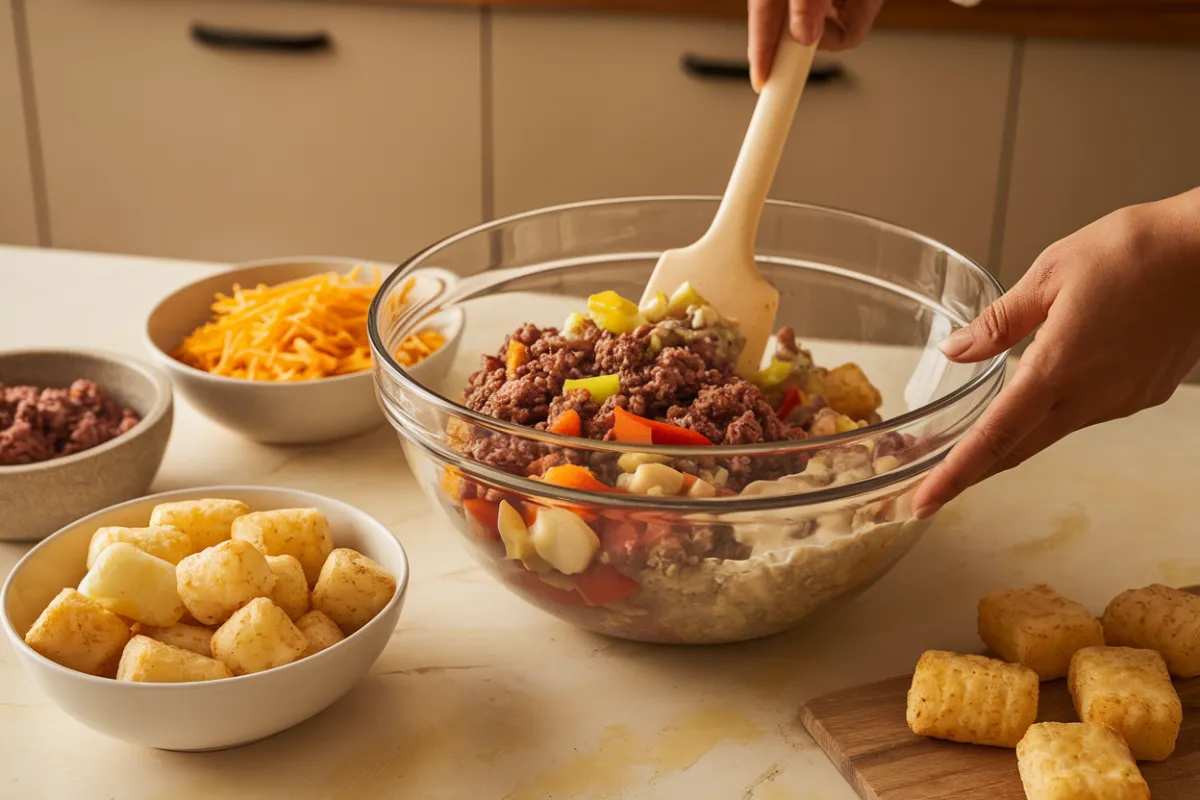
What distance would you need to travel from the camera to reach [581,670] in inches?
45.2

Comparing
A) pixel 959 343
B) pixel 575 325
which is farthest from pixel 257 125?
pixel 959 343

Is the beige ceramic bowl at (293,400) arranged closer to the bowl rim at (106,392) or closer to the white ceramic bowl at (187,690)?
the bowl rim at (106,392)

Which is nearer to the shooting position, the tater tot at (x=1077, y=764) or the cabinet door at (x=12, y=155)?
the tater tot at (x=1077, y=764)

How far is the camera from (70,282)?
2.02 meters

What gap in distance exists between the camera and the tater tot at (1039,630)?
1.08 metres

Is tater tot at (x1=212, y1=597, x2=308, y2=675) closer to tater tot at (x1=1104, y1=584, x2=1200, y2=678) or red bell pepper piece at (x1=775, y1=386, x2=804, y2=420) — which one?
red bell pepper piece at (x1=775, y1=386, x2=804, y2=420)

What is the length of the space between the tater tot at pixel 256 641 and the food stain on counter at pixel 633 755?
0.72ft

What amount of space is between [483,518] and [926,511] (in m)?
0.40

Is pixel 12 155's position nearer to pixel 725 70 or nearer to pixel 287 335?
pixel 725 70

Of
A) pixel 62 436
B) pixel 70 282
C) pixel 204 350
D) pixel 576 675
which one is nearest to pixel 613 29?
pixel 70 282

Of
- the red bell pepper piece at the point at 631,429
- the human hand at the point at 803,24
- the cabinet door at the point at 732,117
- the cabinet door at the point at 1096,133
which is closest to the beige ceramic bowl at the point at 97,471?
the red bell pepper piece at the point at 631,429

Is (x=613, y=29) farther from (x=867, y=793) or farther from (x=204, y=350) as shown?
(x=867, y=793)

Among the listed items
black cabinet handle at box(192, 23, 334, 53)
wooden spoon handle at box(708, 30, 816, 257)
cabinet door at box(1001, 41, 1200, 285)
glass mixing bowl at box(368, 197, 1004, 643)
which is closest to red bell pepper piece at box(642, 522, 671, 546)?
glass mixing bowl at box(368, 197, 1004, 643)

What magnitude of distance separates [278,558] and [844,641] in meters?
0.55
